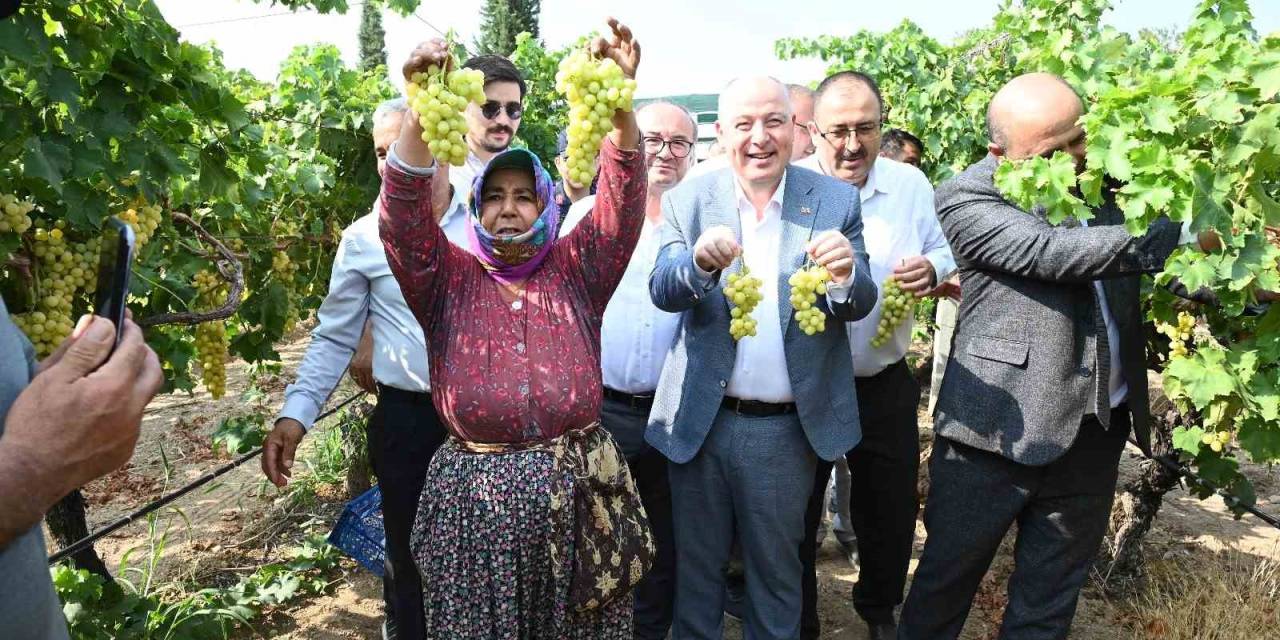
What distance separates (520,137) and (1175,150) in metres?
7.90

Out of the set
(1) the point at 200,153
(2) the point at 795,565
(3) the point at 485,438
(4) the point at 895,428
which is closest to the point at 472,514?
(3) the point at 485,438

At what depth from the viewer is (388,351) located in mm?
3000

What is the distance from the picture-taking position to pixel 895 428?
11.4ft

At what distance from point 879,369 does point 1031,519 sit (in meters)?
0.80

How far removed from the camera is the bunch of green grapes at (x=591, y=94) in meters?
1.93

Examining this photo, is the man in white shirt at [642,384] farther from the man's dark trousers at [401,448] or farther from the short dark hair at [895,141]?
the short dark hair at [895,141]

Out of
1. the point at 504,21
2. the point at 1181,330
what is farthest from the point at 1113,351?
the point at 504,21

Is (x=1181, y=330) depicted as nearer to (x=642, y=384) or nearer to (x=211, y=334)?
(x=642, y=384)

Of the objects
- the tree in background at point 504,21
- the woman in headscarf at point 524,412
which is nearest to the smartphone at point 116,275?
the woman in headscarf at point 524,412

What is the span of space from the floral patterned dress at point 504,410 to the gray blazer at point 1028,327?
111 cm

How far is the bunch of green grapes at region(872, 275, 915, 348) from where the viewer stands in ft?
10.2

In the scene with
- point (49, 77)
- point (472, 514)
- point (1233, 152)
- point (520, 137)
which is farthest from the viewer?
point (520, 137)

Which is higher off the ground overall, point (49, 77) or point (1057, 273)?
point (49, 77)

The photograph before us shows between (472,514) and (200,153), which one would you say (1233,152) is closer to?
(472,514)
